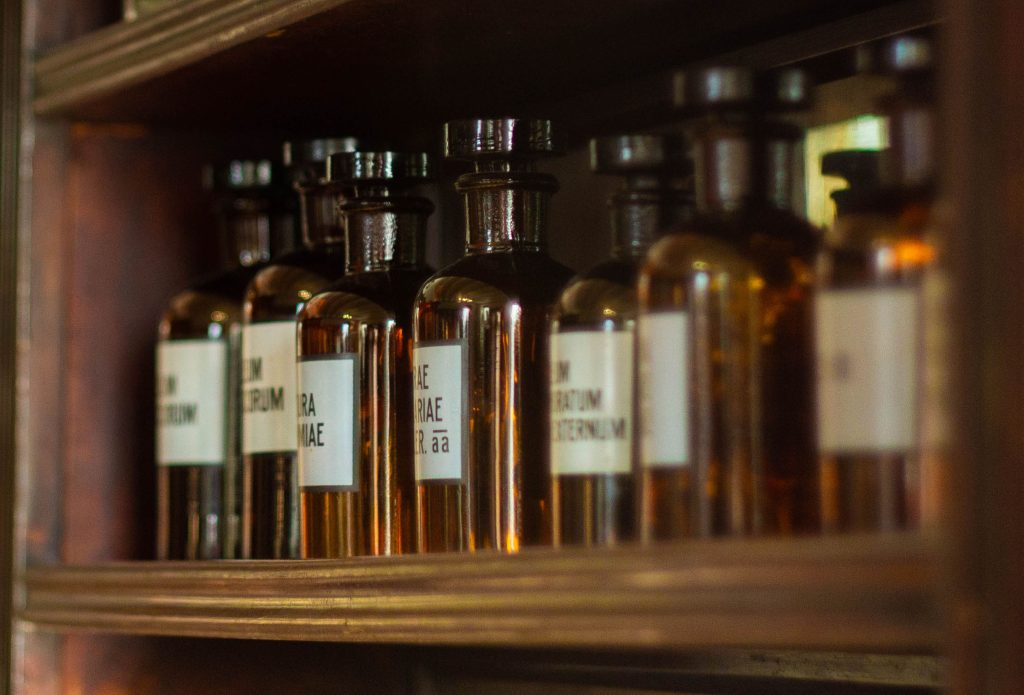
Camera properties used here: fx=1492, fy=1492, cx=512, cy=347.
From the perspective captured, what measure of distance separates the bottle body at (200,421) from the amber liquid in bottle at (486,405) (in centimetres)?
30

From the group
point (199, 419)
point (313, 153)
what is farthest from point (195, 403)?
point (313, 153)

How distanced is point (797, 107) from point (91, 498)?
757 mm

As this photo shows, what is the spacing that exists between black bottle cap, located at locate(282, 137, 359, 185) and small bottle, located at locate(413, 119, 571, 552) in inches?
7.7

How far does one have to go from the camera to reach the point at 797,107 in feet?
2.46

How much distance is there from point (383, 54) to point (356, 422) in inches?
10.6

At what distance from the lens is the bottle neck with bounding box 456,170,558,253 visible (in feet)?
3.08

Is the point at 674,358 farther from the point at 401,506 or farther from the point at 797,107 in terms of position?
the point at 401,506

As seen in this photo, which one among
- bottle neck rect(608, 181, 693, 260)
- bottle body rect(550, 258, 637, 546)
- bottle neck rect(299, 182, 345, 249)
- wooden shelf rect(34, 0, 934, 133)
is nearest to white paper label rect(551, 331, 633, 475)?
bottle body rect(550, 258, 637, 546)

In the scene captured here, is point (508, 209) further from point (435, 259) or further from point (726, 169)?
point (435, 259)

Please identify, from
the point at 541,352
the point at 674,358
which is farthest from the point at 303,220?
the point at 674,358

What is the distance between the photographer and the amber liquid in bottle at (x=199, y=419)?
1164mm

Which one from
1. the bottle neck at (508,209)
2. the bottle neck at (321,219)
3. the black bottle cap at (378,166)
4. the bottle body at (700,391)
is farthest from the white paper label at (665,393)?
the bottle neck at (321,219)

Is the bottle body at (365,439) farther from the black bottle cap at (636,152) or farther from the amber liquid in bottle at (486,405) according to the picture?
the black bottle cap at (636,152)

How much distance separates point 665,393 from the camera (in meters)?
0.73
